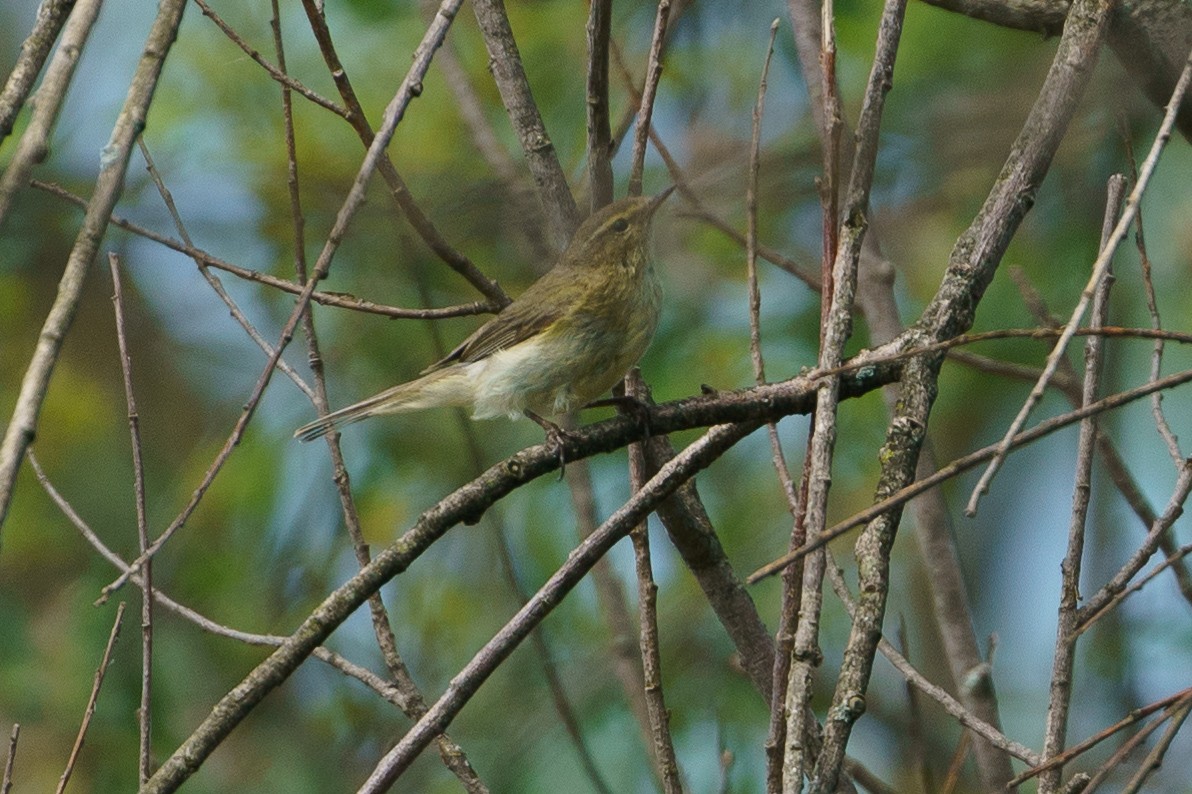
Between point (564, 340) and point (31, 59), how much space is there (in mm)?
2255

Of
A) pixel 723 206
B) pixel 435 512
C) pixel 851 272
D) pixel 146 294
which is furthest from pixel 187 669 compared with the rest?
pixel 851 272

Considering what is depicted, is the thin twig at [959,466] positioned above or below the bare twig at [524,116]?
below

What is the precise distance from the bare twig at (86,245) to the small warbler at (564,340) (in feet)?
6.67

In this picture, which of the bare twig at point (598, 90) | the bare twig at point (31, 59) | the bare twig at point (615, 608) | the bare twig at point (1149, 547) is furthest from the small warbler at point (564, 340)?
the bare twig at point (31, 59)

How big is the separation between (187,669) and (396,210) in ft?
9.38

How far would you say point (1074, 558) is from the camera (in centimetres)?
254

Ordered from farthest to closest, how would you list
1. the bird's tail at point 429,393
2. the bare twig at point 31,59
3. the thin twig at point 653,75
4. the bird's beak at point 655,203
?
the bird's tail at point 429,393 < the bird's beak at point 655,203 < the thin twig at point 653,75 < the bare twig at point 31,59

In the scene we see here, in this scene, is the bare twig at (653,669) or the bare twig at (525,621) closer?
the bare twig at (525,621)

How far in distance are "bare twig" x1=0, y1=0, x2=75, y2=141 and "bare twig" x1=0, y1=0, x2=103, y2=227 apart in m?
0.02

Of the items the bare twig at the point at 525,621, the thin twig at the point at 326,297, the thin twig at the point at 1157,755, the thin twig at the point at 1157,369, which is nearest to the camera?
the thin twig at the point at 1157,755

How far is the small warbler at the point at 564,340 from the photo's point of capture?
3830mm

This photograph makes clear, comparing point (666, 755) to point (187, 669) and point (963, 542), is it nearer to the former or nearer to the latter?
point (187, 669)

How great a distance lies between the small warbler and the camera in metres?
3.83

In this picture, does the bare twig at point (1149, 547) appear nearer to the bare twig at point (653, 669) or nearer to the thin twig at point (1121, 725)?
the thin twig at point (1121, 725)
